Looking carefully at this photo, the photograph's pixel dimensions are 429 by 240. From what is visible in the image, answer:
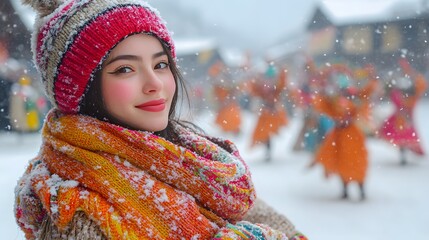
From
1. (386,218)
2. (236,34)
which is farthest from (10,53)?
(236,34)

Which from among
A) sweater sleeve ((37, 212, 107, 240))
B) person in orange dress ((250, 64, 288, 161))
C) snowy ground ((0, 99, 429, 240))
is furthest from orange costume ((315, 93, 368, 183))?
sweater sleeve ((37, 212, 107, 240))

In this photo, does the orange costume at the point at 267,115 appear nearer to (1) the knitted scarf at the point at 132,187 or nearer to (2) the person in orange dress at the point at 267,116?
(2) the person in orange dress at the point at 267,116

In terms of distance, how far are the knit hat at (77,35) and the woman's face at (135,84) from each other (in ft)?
0.10

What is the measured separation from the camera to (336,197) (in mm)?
4551

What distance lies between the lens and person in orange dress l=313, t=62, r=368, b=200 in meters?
4.12

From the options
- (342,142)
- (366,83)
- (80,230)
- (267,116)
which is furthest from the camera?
(267,116)

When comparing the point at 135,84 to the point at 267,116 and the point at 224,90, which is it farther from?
the point at 267,116

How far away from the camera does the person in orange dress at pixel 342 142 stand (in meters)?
4.12

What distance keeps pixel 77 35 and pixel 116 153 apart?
1.01ft

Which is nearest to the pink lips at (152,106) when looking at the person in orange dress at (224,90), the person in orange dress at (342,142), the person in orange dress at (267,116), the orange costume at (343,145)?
the person in orange dress at (224,90)

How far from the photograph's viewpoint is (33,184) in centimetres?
101

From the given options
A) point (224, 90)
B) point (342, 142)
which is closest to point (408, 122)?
point (342, 142)

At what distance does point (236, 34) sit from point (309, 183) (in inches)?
1824

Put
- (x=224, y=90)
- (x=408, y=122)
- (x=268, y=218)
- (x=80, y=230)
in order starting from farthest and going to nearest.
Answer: (x=408, y=122) → (x=224, y=90) → (x=268, y=218) → (x=80, y=230)
